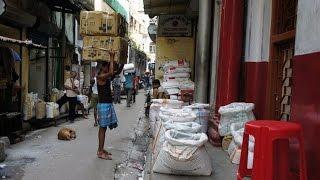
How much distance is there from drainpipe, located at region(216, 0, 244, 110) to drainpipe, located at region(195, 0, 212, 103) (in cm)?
250

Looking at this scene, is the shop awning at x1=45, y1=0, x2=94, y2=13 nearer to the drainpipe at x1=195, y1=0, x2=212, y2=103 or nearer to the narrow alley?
the narrow alley

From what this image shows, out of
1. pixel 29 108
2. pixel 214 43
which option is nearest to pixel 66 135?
pixel 29 108

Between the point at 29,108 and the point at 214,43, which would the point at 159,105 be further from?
the point at 29,108

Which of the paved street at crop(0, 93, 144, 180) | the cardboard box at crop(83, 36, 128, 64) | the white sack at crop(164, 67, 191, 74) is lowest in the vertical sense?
the paved street at crop(0, 93, 144, 180)

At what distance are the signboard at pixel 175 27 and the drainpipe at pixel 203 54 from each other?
595 cm

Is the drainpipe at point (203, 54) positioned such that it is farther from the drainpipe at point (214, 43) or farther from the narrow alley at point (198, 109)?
the drainpipe at point (214, 43)

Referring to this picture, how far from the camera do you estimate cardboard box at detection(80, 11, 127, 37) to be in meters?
9.62

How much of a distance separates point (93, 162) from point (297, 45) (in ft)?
16.2

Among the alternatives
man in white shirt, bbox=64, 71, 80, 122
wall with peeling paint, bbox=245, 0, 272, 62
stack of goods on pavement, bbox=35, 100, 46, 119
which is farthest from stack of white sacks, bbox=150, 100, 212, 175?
man in white shirt, bbox=64, 71, 80, 122

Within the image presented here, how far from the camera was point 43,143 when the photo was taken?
10.7 meters

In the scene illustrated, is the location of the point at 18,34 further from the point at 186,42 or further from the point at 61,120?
the point at 186,42

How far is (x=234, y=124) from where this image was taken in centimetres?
704

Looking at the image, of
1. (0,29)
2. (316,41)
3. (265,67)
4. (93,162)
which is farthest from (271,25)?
(0,29)

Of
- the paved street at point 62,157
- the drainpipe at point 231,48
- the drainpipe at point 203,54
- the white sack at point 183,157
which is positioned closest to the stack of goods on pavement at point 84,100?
the paved street at point 62,157
